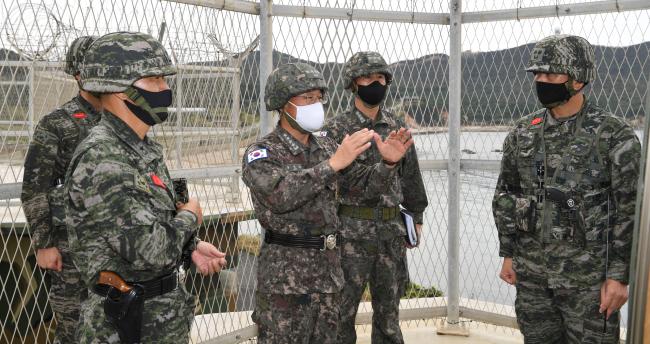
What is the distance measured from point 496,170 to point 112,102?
118 inches

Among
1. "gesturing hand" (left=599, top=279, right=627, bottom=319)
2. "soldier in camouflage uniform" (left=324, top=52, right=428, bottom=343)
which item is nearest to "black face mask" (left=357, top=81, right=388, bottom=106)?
"soldier in camouflage uniform" (left=324, top=52, right=428, bottom=343)

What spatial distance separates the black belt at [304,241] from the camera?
3.00 meters

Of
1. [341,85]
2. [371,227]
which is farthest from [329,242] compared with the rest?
[341,85]

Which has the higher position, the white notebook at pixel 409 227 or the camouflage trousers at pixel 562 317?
the white notebook at pixel 409 227

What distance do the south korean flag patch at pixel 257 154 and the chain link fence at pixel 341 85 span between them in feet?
3.01

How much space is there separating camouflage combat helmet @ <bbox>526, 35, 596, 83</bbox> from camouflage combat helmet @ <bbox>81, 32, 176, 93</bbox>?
1701 millimetres

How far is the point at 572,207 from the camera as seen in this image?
→ 9.77ft

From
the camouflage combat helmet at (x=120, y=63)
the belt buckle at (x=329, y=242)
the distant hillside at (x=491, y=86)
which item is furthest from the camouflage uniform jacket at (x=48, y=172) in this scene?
the distant hillside at (x=491, y=86)

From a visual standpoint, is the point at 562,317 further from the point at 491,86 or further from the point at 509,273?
the point at 491,86

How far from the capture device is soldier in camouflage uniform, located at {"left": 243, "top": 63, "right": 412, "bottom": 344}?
2.95 metres

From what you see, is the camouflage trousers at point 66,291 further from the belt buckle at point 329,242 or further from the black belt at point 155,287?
the belt buckle at point 329,242

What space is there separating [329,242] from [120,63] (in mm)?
1298

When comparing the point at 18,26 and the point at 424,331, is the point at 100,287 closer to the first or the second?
the point at 18,26

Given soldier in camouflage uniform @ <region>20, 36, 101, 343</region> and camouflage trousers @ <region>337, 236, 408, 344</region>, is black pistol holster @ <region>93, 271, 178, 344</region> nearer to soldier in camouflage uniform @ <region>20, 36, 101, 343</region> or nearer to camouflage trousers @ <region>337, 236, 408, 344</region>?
soldier in camouflage uniform @ <region>20, 36, 101, 343</region>
